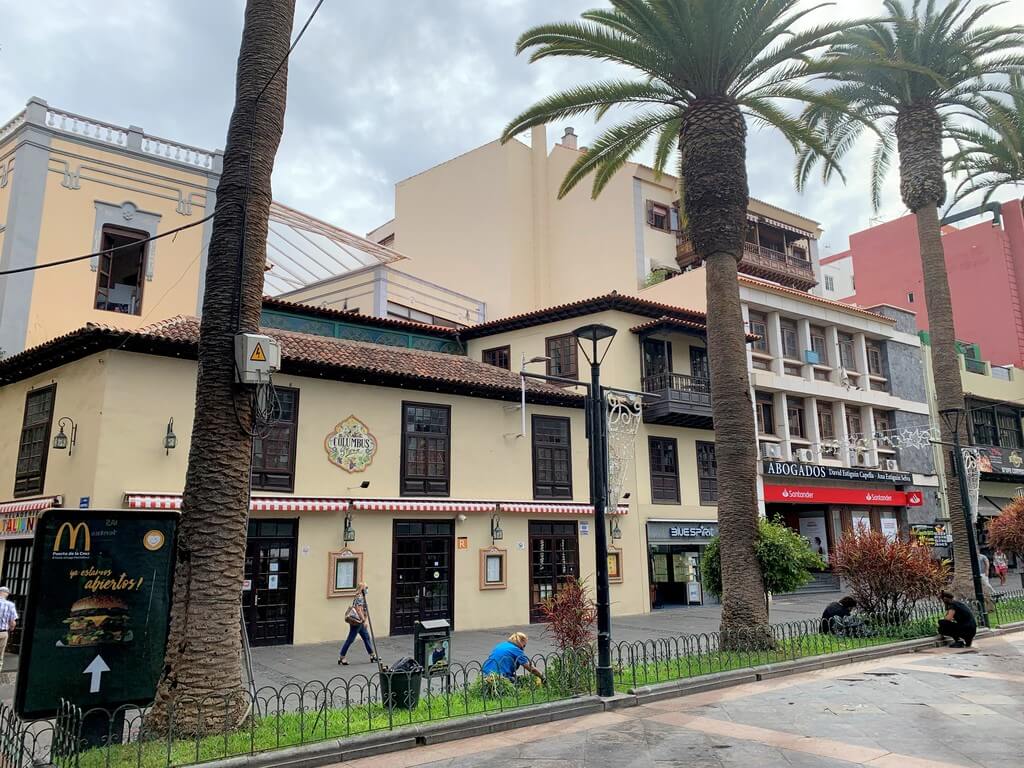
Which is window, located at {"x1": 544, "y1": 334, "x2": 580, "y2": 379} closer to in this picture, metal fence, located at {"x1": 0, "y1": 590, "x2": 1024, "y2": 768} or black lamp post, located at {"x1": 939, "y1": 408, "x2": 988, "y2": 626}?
black lamp post, located at {"x1": 939, "y1": 408, "x2": 988, "y2": 626}

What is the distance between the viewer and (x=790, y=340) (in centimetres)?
3100

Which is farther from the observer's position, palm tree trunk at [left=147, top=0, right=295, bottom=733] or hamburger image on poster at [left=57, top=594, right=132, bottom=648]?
palm tree trunk at [left=147, top=0, right=295, bottom=733]

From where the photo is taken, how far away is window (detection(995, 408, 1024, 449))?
39375 millimetres

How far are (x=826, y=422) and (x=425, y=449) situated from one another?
19137 millimetres

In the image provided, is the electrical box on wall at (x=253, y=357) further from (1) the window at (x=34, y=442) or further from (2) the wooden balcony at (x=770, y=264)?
(2) the wooden balcony at (x=770, y=264)

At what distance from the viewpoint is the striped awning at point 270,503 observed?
A: 1514cm

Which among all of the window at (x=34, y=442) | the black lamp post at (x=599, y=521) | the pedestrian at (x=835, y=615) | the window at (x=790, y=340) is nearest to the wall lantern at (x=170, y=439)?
the window at (x=34, y=442)

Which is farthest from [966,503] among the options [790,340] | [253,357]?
[253,357]

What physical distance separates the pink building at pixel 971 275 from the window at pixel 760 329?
1646 cm

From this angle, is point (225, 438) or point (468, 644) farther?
point (468, 644)

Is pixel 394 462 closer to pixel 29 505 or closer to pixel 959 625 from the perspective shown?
pixel 29 505

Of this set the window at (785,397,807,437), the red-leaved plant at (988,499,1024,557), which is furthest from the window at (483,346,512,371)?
the red-leaved plant at (988,499,1024,557)

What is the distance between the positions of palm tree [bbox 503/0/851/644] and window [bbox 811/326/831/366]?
17.2 meters

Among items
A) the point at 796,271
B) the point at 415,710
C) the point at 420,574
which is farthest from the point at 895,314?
the point at 415,710
